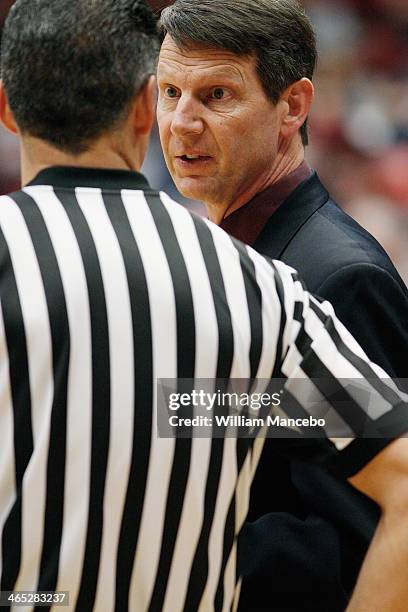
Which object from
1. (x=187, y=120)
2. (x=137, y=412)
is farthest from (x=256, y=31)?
(x=137, y=412)

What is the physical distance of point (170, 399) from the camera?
1.26 m

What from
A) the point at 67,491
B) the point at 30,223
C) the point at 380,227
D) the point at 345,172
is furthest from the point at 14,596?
the point at 345,172

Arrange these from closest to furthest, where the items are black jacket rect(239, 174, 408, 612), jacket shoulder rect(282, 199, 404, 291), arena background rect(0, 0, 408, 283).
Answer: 1. black jacket rect(239, 174, 408, 612)
2. jacket shoulder rect(282, 199, 404, 291)
3. arena background rect(0, 0, 408, 283)

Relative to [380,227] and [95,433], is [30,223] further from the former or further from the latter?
[380,227]

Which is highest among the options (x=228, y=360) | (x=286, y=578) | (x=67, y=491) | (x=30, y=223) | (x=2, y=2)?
(x=30, y=223)

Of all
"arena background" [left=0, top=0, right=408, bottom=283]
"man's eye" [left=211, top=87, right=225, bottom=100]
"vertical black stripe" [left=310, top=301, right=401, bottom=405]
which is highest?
"man's eye" [left=211, top=87, right=225, bottom=100]

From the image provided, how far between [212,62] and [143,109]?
68cm

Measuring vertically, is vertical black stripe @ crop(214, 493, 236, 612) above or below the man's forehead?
below

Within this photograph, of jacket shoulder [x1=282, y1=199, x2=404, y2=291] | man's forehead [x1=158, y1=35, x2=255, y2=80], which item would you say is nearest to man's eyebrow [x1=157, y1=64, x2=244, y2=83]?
man's forehead [x1=158, y1=35, x2=255, y2=80]

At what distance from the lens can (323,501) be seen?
160cm

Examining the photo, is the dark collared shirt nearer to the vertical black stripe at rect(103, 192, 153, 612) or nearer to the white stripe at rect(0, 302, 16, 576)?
the vertical black stripe at rect(103, 192, 153, 612)

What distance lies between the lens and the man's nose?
6.46ft

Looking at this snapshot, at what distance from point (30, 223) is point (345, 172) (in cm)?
448

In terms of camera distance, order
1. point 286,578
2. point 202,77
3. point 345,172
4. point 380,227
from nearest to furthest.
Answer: point 286,578 → point 202,77 → point 380,227 → point 345,172
